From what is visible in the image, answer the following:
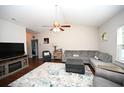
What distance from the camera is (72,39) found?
7020mm

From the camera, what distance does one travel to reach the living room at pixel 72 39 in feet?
9.12

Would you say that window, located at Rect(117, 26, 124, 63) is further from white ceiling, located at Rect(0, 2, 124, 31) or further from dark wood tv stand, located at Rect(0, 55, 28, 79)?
dark wood tv stand, located at Rect(0, 55, 28, 79)

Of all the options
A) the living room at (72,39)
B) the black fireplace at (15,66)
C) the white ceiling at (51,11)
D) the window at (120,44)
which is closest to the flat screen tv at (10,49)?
the living room at (72,39)

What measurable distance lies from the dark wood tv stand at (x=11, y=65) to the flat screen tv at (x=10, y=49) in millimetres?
203

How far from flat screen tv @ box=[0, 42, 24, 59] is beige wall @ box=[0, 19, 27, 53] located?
222 millimetres

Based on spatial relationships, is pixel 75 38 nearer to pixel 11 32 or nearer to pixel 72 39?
pixel 72 39

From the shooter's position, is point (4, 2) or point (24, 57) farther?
point (24, 57)

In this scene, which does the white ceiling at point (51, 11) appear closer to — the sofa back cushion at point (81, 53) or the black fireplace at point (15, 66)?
the black fireplace at point (15, 66)

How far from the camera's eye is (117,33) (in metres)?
3.49

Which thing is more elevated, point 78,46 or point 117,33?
point 117,33

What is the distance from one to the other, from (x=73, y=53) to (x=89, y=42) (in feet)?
5.08

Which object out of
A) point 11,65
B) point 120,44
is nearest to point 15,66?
point 11,65
